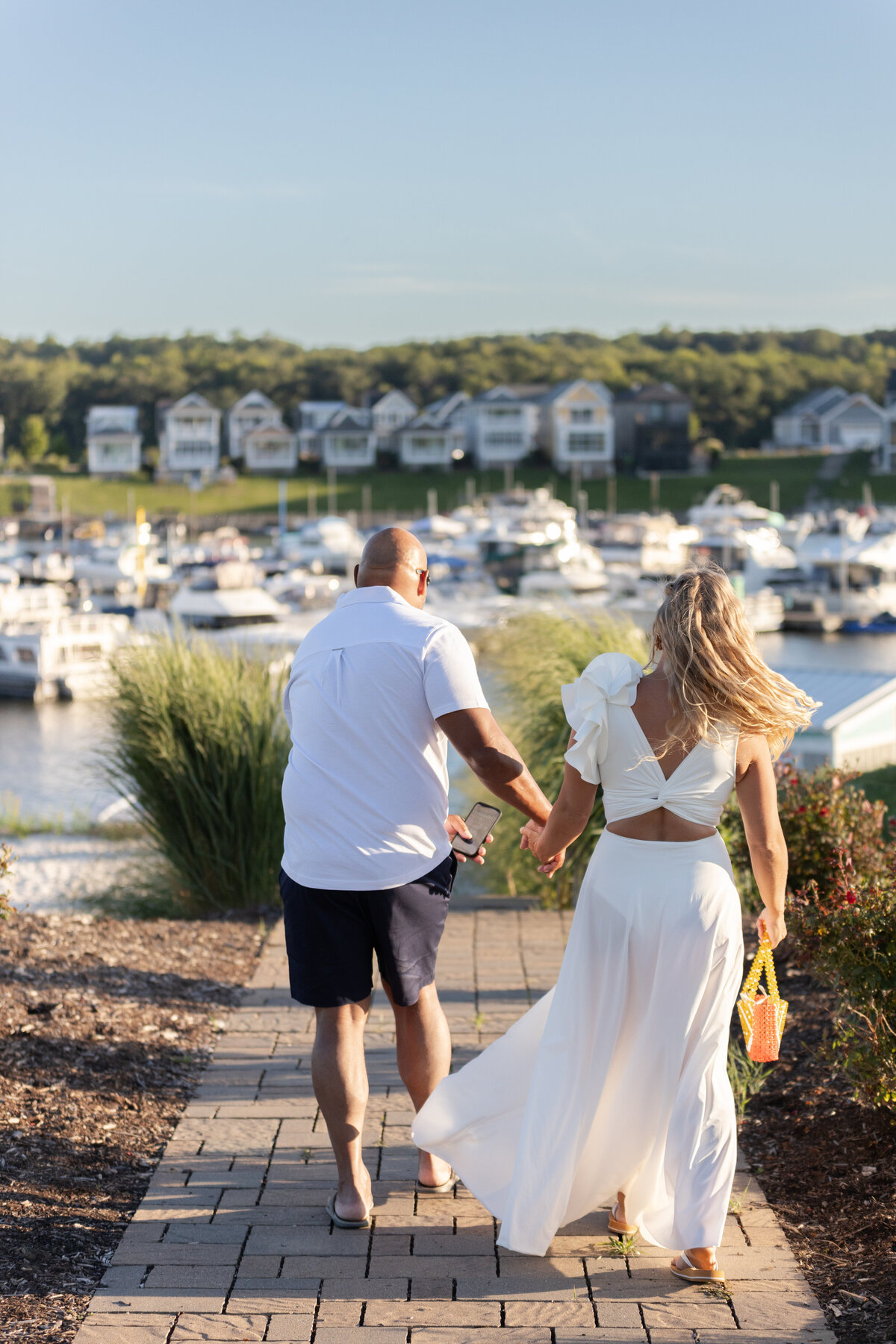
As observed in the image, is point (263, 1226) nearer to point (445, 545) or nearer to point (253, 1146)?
point (253, 1146)

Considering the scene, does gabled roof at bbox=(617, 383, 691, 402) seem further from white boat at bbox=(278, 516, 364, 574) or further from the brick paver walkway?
the brick paver walkway

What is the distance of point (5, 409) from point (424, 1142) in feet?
406

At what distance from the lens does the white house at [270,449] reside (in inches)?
3994

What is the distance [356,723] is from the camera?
320 cm

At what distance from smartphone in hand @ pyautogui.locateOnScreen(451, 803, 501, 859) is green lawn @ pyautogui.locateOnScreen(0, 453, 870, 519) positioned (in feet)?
269

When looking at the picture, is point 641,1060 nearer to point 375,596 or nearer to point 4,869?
point 375,596

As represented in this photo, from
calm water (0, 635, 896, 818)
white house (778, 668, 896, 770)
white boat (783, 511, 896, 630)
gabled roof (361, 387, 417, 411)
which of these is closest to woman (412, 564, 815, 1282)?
calm water (0, 635, 896, 818)

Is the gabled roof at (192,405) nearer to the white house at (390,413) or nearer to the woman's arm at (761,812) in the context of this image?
the white house at (390,413)

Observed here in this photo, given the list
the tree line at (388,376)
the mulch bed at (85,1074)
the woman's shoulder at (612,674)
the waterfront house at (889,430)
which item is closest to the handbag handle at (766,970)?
the woman's shoulder at (612,674)

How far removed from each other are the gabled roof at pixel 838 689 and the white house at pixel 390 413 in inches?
3761

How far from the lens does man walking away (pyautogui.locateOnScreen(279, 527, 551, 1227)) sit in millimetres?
3201

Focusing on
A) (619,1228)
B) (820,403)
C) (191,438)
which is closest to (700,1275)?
(619,1228)

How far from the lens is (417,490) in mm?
92188

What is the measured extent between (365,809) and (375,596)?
56 cm
